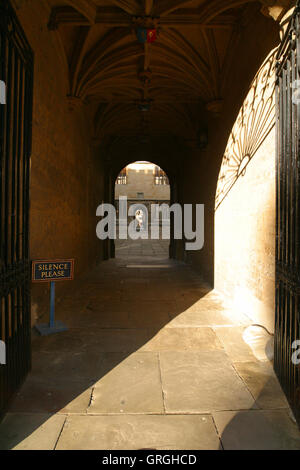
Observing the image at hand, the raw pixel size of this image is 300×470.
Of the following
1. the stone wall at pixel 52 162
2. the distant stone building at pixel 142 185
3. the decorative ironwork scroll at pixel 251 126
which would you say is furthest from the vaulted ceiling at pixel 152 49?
the distant stone building at pixel 142 185

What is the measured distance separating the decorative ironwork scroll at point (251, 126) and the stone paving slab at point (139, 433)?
3.17m

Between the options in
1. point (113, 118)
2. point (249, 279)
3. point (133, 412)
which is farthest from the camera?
point (113, 118)

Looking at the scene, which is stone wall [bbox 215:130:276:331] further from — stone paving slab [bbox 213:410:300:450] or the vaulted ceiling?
the vaulted ceiling

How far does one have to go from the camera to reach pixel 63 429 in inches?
74.6

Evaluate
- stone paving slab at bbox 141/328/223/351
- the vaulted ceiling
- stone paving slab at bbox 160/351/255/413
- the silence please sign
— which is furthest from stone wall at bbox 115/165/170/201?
stone paving slab at bbox 160/351/255/413

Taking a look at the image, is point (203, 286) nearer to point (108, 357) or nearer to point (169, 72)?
point (108, 357)

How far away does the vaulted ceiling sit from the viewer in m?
4.46

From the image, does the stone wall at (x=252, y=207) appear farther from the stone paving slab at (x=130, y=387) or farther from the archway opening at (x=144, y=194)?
the archway opening at (x=144, y=194)

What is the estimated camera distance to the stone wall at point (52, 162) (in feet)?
12.5

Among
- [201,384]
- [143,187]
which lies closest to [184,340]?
[201,384]

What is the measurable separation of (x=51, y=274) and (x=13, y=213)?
52.8 inches

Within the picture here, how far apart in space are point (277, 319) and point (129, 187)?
2870cm

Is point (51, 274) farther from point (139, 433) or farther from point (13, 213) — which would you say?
point (139, 433)

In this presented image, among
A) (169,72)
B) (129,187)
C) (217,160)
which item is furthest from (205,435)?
(129,187)
